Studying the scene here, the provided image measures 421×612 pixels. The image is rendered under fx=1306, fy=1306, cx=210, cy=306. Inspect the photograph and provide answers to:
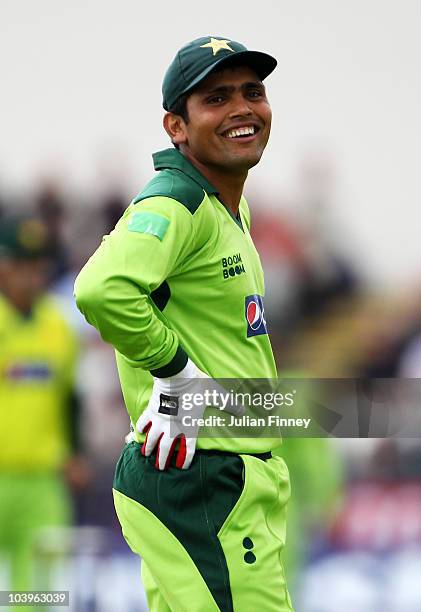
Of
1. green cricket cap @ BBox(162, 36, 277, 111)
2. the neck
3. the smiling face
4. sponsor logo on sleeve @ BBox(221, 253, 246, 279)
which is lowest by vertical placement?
sponsor logo on sleeve @ BBox(221, 253, 246, 279)

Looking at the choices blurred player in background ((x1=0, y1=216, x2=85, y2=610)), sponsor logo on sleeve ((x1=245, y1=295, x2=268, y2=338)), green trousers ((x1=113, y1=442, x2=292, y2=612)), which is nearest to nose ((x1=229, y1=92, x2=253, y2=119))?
sponsor logo on sleeve ((x1=245, y1=295, x2=268, y2=338))

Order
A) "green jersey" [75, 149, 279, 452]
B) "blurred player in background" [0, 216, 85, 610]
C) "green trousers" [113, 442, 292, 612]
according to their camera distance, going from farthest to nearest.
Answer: "blurred player in background" [0, 216, 85, 610], "green trousers" [113, 442, 292, 612], "green jersey" [75, 149, 279, 452]

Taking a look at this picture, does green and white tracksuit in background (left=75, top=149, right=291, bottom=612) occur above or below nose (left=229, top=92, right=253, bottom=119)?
below

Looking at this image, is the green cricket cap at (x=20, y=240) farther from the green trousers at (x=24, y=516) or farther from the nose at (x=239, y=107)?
the nose at (x=239, y=107)

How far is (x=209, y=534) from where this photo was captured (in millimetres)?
2992

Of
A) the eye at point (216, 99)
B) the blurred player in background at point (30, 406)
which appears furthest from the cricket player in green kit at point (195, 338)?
the blurred player in background at point (30, 406)

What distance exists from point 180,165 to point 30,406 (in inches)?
107

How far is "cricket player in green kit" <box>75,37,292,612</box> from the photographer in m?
2.88

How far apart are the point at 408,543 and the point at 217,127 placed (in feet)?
11.5

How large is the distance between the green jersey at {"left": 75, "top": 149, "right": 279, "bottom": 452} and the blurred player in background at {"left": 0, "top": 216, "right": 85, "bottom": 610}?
2.51 meters

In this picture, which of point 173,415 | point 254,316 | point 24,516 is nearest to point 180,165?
point 254,316

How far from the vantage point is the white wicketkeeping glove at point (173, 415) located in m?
2.97

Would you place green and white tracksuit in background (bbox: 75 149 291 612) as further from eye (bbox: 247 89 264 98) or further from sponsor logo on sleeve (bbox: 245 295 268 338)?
eye (bbox: 247 89 264 98)

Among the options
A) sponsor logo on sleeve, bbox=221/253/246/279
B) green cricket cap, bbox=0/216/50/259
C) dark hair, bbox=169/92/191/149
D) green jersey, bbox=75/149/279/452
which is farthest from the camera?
green cricket cap, bbox=0/216/50/259
